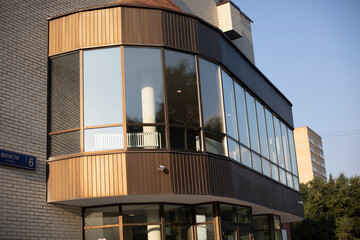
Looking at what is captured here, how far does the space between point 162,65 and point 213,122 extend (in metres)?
2.13

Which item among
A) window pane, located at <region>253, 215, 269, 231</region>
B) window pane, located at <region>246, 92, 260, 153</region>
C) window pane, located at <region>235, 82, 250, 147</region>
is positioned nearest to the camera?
window pane, located at <region>235, 82, 250, 147</region>

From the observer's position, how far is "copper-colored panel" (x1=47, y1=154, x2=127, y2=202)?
1066 cm

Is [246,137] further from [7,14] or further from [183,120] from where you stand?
[7,14]

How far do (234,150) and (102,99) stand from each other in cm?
427

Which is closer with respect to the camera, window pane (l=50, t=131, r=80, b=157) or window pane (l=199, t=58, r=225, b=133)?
window pane (l=50, t=131, r=80, b=157)

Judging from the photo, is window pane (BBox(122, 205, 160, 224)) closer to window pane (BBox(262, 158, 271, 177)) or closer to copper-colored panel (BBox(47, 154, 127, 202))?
copper-colored panel (BBox(47, 154, 127, 202))

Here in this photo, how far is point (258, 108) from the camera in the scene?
1698cm

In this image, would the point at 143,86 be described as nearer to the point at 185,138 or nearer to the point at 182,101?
the point at 182,101

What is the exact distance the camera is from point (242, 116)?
1478 centimetres

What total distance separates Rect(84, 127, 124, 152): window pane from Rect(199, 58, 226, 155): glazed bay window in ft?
7.78

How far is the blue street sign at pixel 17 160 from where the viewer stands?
401 inches

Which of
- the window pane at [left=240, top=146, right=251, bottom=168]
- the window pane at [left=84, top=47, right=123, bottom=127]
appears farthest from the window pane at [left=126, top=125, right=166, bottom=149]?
the window pane at [left=240, top=146, right=251, bottom=168]

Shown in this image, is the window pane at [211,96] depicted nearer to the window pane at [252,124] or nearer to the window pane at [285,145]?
the window pane at [252,124]

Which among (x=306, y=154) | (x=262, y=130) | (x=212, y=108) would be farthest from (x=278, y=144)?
(x=306, y=154)
